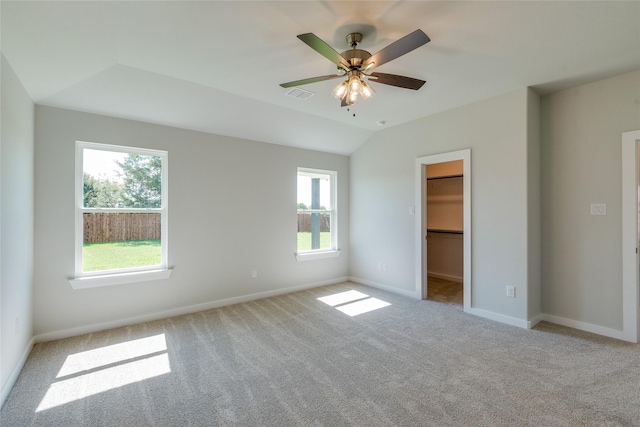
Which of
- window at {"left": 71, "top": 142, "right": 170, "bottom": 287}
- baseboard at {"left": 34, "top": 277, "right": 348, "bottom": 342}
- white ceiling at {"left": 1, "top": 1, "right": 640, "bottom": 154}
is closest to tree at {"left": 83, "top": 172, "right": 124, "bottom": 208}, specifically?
window at {"left": 71, "top": 142, "right": 170, "bottom": 287}

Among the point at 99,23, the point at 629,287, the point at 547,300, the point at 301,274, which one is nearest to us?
the point at 99,23

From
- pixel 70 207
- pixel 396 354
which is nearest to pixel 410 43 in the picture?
pixel 396 354

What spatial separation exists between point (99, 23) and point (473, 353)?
3.97 metres

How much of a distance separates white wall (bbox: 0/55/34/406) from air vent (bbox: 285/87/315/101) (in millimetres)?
2272

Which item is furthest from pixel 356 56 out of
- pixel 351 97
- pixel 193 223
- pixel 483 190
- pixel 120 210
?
pixel 120 210

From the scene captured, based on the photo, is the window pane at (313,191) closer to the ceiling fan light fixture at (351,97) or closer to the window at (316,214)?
the window at (316,214)

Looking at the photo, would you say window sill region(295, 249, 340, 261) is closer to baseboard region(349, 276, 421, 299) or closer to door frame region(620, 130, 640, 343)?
baseboard region(349, 276, 421, 299)

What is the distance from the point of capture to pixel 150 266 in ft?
11.6

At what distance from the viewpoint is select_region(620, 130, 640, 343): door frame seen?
9.12ft

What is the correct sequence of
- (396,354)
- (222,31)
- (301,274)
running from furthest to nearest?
(301,274), (396,354), (222,31)

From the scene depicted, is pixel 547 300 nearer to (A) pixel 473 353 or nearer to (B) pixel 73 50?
(A) pixel 473 353

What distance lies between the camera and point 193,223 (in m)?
3.75

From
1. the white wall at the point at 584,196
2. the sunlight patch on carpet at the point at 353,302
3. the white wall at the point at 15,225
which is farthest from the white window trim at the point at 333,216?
the white wall at the point at 15,225

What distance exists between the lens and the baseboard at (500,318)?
10.4 feet
